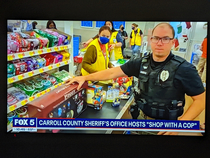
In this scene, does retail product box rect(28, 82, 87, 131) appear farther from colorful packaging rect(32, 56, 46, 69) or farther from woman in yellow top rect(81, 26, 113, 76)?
colorful packaging rect(32, 56, 46, 69)

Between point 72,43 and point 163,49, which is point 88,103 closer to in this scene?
point 72,43

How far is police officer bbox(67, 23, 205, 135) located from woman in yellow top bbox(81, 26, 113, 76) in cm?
8

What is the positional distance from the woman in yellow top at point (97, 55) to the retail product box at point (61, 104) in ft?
0.64

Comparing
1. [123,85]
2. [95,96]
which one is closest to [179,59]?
[123,85]

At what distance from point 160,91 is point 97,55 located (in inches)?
30.2

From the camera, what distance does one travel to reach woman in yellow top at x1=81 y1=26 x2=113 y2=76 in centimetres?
216

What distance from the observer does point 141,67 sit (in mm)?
2156

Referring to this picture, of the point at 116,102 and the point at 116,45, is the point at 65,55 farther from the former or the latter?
the point at 116,102

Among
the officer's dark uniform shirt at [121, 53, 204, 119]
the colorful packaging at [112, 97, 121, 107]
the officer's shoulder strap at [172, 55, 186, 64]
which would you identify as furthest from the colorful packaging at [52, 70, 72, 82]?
the officer's shoulder strap at [172, 55, 186, 64]

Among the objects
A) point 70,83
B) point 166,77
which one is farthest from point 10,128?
point 166,77

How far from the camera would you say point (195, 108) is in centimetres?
212

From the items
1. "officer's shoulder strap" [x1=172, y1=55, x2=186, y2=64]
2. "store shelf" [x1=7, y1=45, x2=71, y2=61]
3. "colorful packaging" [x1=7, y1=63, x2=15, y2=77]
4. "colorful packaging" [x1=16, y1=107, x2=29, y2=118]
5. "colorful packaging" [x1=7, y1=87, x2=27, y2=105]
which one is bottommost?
"colorful packaging" [x1=16, y1=107, x2=29, y2=118]
